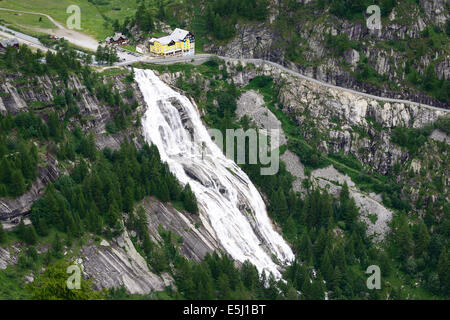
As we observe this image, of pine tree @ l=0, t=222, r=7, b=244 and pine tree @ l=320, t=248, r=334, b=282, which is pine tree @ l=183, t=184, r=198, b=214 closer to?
pine tree @ l=320, t=248, r=334, b=282

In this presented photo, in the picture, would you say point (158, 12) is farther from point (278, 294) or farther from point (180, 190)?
point (278, 294)

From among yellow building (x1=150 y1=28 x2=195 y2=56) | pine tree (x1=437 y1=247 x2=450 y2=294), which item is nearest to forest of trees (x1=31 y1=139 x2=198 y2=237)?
yellow building (x1=150 y1=28 x2=195 y2=56)

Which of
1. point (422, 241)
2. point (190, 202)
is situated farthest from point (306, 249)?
point (190, 202)

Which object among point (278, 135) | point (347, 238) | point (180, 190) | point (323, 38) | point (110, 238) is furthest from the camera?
point (323, 38)

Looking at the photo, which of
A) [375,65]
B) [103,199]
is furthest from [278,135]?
[103,199]

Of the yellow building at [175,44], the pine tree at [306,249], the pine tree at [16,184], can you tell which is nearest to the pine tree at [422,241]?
the pine tree at [306,249]

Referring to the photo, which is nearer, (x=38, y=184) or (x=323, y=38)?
(x=38, y=184)
